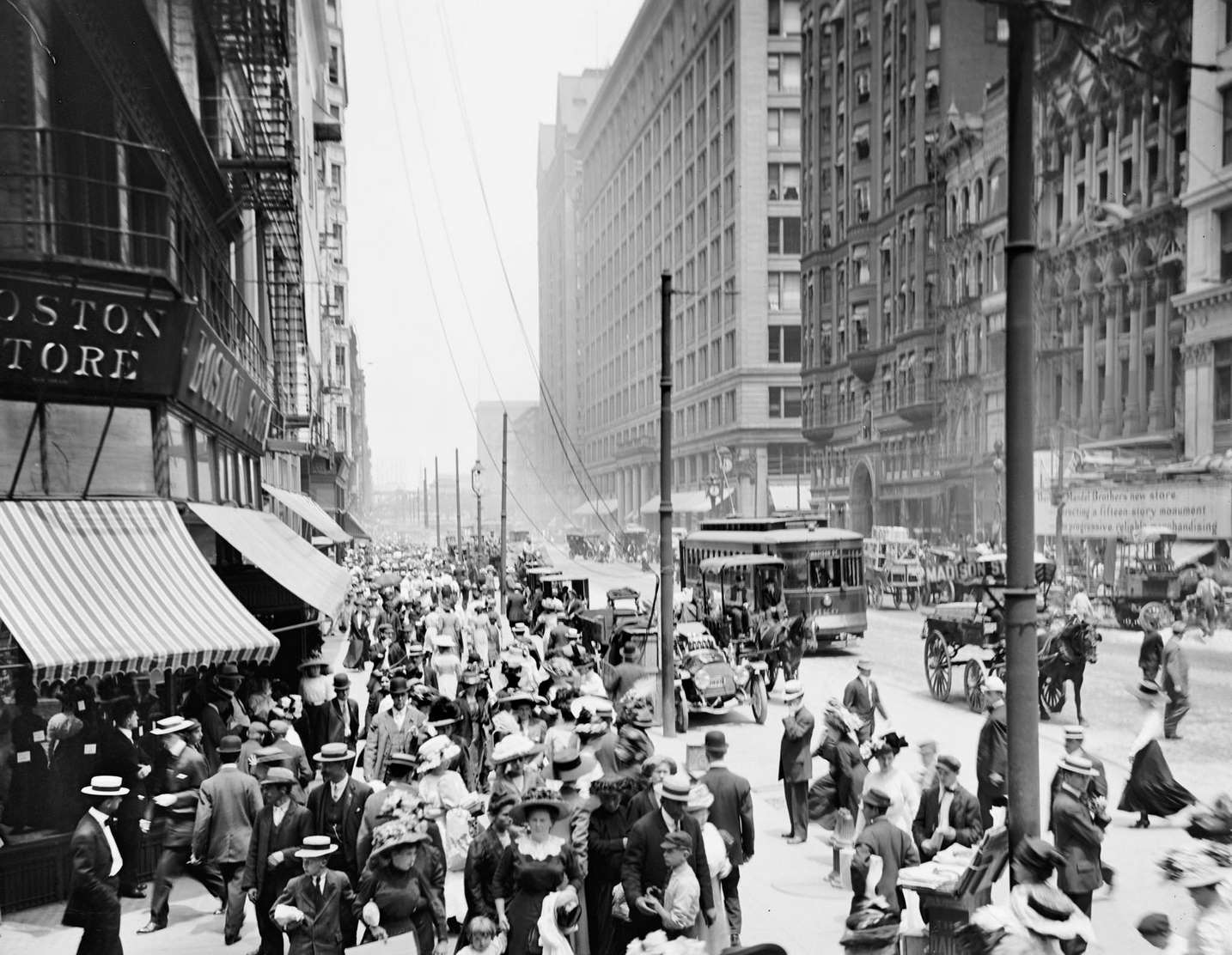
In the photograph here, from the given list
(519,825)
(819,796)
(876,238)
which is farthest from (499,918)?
(876,238)

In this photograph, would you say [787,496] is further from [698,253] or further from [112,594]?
[112,594]

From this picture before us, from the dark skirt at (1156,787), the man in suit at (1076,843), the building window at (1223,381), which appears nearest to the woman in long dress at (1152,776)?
the dark skirt at (1156,787)

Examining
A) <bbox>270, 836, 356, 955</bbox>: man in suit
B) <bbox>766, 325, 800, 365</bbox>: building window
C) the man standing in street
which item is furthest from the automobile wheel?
<bbox>766, 325, 800, 365</bbox>: building window

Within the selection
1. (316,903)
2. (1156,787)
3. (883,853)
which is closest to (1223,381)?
(1156,787)

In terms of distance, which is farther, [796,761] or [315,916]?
[796,761]

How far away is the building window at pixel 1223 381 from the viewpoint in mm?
23000

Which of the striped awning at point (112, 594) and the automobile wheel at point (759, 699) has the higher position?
the striped awning at point (112, 594)

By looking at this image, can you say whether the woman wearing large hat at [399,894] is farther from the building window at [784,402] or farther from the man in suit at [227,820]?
the building window at [784,402]

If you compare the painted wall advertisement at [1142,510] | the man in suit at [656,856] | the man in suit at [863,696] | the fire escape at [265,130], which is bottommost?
the man in suit at [863,696]

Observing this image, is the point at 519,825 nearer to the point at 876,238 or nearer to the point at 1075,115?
the point at 1075,115

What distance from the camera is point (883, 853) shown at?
6641mm

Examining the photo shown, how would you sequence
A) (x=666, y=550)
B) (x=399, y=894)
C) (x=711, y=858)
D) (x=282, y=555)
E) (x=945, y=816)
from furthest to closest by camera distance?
(x=666, y=550) → (x=282, y=555) → (x=945, y=816) → (x=711, y=858) → (x=399, y=894)

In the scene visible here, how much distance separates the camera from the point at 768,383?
5903cm

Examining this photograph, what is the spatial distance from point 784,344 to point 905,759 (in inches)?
2099
